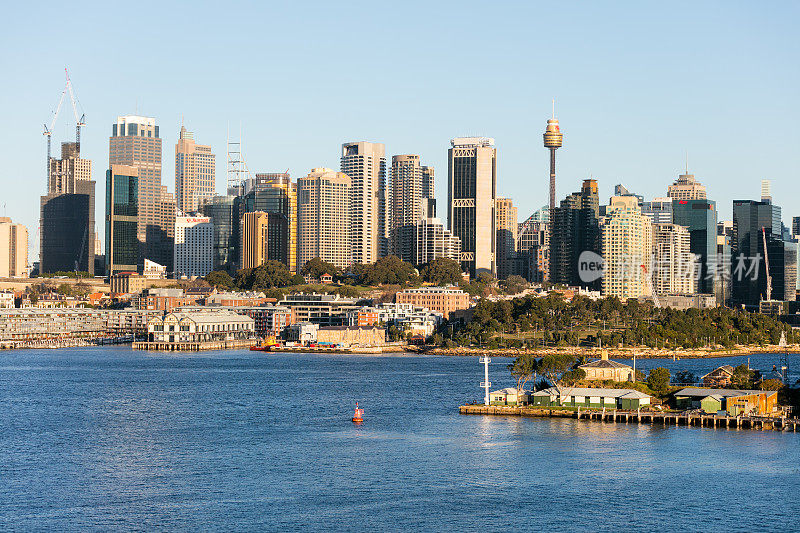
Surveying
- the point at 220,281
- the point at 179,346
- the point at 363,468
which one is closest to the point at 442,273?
the point at 220,281

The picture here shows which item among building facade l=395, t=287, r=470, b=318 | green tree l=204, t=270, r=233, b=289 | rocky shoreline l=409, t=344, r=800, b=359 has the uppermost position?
green tree l=204, t=270, r=233, b=289

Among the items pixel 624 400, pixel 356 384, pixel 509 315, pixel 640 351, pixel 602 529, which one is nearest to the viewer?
pixel 602 529

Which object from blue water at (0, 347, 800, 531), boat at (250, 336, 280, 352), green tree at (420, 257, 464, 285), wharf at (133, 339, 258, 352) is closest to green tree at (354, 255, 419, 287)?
green tree at (420, 257, 464, 285)

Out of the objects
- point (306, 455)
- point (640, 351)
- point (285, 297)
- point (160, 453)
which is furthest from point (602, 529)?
point (285, 297)

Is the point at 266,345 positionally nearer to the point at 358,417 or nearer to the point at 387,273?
the point at 387,273

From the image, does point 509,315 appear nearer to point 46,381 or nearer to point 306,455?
point 46,381

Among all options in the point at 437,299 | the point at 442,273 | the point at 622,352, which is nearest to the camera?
the point at 622,352

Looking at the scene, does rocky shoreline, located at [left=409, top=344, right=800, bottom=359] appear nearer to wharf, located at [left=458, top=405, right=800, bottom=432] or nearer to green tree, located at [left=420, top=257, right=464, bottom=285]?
wharf, located at [left=458, top=405, right=800, bottom=432]
